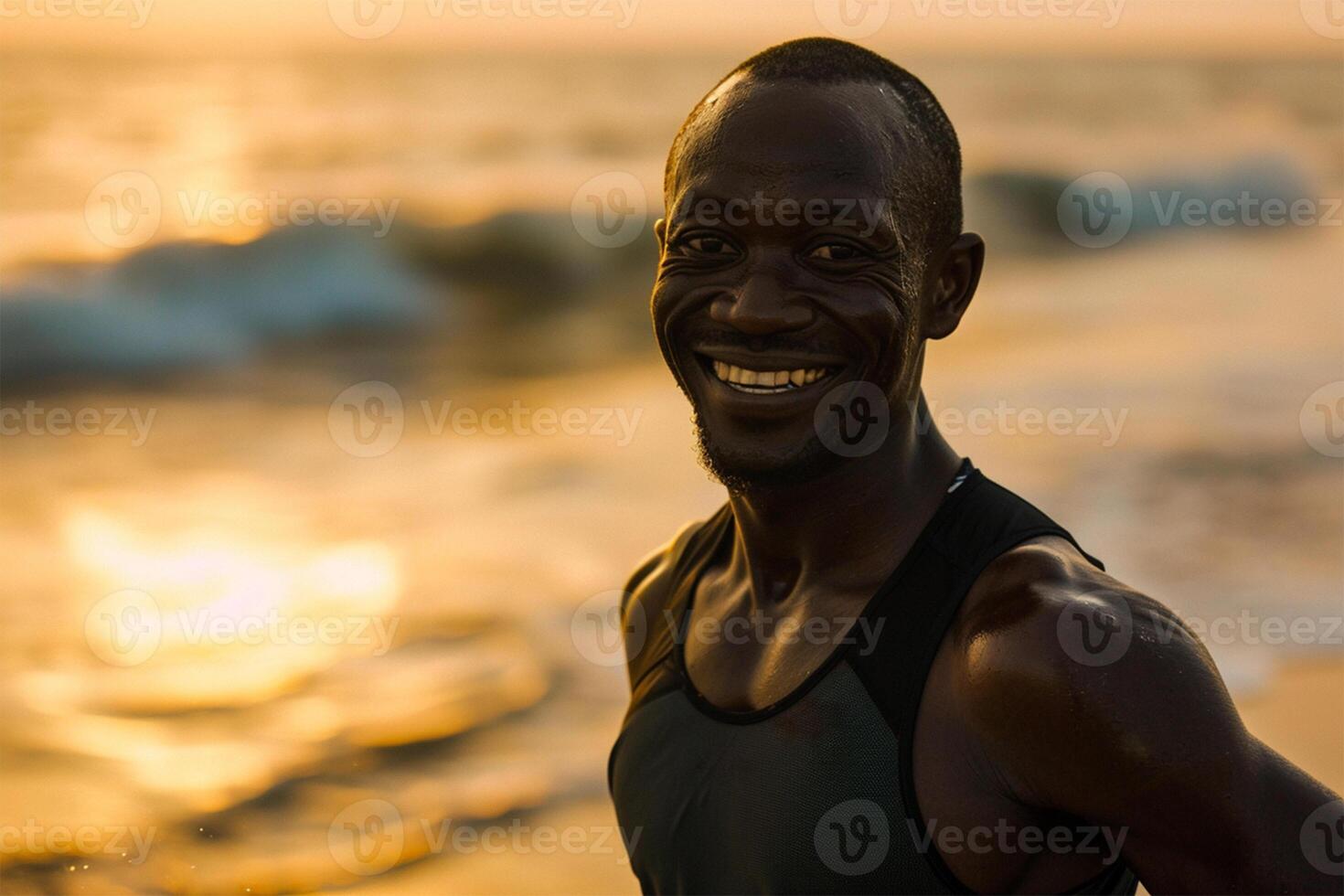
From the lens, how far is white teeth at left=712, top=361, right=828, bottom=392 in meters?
3.15

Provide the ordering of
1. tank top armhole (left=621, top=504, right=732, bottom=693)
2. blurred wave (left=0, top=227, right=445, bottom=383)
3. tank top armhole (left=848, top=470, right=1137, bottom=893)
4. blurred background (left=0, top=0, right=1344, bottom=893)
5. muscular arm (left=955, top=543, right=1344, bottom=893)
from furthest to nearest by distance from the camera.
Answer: blurred wave (left=0, top=227, right=445, bottom=383) → blurred background (left=0, top=0, right=1344, bottom=893) → tank top armhole (left=621, top=504, right=732, bottom=693) → tank top armhole (left=848, top=470, right=1137, bottom=893) → muscular arm (left=955, top=543, right=1344, bottom=893)

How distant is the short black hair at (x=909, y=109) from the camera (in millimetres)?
3197

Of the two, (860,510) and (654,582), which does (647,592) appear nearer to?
(654,582)

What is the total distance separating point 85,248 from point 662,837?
17066 mm

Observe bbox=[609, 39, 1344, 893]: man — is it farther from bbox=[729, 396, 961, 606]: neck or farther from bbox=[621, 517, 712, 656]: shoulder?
bbox=[621, 517, 712, 656]: shoulder

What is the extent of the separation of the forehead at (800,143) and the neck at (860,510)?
478mm

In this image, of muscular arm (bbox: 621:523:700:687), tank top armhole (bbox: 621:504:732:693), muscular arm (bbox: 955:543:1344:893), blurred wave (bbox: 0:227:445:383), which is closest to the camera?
muscular arm (bbox: 955:543:1344:893)

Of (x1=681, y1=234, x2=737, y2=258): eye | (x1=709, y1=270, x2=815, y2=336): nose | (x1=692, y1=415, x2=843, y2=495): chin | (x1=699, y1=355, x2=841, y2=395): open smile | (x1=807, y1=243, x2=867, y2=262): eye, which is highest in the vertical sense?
(x1=681, y1=234, x2=737, y2=258): eye

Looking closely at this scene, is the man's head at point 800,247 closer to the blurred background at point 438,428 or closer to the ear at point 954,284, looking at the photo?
the ear at point 954,284

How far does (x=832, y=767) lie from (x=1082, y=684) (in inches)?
21.0

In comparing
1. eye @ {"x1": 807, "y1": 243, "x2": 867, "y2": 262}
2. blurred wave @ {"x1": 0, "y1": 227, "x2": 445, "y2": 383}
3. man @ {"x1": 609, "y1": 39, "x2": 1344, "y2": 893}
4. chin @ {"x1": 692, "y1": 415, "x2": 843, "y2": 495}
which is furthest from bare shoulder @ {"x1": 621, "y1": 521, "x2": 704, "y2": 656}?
→ blurred wave @ {"x1": 0, "y1": 227, "x2": 445, "y2": 383}

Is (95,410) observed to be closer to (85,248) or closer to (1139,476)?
(85,248)

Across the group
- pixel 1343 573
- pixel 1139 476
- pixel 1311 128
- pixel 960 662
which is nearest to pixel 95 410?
pixel 1139 476

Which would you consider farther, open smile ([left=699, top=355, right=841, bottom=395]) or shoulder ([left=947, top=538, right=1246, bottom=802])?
open smile ([left=699, top=355, right=841, bottom=395])
